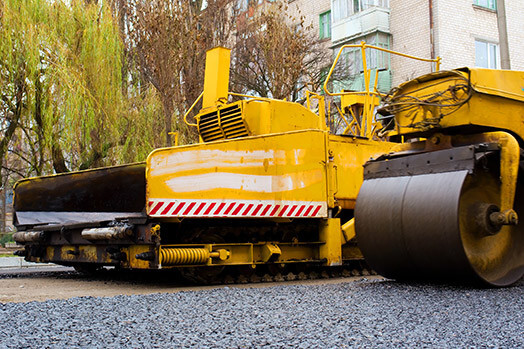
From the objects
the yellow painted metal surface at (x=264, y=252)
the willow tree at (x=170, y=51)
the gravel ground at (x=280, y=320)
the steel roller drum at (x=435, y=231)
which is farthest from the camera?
the willow tree at (x=170, y=51)

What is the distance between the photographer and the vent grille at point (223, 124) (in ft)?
30.3

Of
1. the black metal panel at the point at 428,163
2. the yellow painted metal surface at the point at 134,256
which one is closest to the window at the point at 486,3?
the black metal panel at the point at 428,163

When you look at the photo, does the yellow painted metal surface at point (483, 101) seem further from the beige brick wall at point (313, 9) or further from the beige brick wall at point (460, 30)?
the beige brick wall at point (313, 9)

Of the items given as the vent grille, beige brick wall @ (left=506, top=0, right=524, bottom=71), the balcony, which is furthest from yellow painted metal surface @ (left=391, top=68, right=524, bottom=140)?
beige brick wall @ (left=506, top=0, right=524, bottom=71)

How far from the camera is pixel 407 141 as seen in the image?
24.7 feet

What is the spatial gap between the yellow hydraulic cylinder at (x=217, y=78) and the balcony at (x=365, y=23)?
54.3ft

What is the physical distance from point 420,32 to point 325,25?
19.1ft

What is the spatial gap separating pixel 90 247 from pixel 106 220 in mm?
658

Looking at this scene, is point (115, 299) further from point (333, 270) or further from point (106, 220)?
point (333, 270)

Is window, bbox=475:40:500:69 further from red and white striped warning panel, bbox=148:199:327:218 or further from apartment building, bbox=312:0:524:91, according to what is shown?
red and white striped warning panel, bbox=148:199:327:218

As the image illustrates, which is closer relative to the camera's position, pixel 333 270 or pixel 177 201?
pixel 177 201

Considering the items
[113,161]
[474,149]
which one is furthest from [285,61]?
[474,149]

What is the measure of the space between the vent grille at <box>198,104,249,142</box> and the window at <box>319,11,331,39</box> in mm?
20357

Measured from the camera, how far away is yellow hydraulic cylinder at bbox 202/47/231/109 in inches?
387
